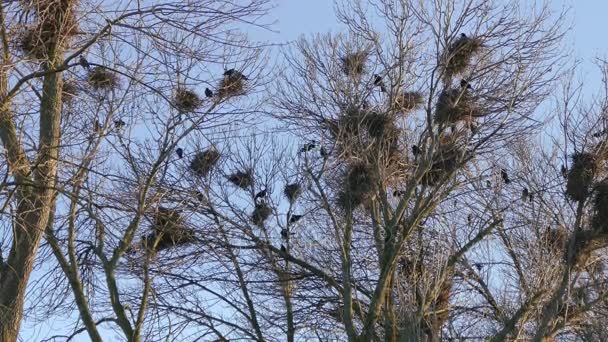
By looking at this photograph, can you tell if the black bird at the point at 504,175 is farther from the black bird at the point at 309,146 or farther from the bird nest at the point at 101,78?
the bird nest at the point at 101,78

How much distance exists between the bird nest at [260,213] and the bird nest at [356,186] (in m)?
1.55

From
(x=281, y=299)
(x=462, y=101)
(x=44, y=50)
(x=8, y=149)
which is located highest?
(x=462, y=101)

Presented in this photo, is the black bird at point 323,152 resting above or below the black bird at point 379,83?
below

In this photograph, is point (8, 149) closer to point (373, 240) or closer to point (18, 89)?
point (18, 89)

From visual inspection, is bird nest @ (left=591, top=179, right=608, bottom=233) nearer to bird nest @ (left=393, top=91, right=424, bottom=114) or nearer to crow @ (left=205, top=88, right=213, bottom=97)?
bird nest @ (left=393, top=91, right=424, bottom=114)

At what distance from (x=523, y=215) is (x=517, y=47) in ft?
7.99

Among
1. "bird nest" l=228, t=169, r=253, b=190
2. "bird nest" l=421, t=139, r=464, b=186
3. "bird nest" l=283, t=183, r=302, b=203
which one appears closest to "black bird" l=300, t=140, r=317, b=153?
"bird nest" l=283, t=183, r=302, b=203

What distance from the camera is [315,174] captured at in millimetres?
13211

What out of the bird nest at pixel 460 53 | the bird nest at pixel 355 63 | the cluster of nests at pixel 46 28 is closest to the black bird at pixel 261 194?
the bird nest at pixel 355 63

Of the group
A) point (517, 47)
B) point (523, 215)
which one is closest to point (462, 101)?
point (517, 47)

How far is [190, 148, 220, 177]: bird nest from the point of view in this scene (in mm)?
13375

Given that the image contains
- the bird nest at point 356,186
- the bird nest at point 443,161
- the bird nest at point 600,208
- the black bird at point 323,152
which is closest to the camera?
the bird nest at point 600,208

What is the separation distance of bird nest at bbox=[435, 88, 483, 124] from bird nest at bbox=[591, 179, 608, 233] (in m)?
1.84

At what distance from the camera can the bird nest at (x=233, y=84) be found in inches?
409
